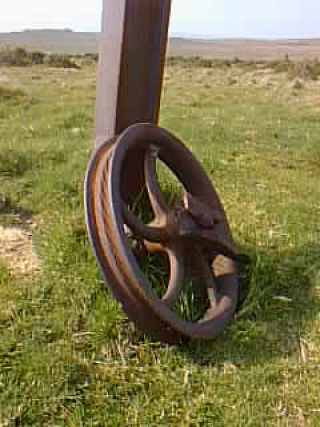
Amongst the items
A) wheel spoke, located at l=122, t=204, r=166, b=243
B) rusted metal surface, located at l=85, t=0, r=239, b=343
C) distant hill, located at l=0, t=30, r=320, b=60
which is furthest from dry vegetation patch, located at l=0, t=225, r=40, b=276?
distant hill, located at l=0, t=30, r=320, b=60

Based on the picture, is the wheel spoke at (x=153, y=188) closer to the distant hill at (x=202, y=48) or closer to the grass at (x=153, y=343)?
the grass at (x=153, y=343)

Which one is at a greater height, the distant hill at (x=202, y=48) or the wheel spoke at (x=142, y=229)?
the distant hill at (x=202, y=48)

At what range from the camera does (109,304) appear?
291cm

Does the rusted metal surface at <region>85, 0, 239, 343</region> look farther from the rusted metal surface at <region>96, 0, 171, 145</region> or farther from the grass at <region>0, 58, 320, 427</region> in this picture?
the grass at <region>0, 58, 320, 427</region>

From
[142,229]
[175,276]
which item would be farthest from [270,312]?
[142,229]

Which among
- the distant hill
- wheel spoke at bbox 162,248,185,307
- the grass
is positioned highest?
the distant hill

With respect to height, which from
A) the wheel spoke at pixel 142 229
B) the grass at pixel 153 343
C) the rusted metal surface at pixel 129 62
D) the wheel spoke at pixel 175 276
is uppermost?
the rusted metal surface at pixel 129 62

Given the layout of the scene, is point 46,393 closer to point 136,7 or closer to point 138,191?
point 138,191

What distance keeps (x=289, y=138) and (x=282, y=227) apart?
A: 15.5 feet

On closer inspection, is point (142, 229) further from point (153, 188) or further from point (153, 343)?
point (153, 343)

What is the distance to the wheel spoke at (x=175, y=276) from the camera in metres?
2.84

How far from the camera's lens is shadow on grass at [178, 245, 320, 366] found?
2771 millimetres

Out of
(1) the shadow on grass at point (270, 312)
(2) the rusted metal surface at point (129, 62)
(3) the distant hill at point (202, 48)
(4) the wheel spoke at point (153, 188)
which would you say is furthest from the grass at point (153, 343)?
(3) the distant hill at point (202, 48)

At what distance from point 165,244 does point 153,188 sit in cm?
34
